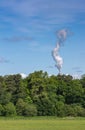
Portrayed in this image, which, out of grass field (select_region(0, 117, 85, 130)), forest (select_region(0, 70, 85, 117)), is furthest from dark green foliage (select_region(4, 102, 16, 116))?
grass field (select_region(0, 117, 85, 130))

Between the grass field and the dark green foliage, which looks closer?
the grass field

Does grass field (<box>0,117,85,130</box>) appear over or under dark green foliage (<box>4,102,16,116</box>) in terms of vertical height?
under

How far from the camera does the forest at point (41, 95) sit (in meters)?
80.7

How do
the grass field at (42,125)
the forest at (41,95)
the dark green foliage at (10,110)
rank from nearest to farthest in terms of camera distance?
the grass field at (42,125), the dark green foliage at (10,110), the forest at (41,95)

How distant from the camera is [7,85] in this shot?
8594cm

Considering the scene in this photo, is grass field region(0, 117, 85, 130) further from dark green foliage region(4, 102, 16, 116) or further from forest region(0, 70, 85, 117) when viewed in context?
forest region(0, 70, 85, 117)

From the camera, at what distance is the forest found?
80738 mm

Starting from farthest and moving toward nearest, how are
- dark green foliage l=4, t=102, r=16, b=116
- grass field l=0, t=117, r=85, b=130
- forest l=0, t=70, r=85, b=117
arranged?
forest l=0, t=70, r=85, b=117
dark green foliage l=4, t=102, r=16, b=116
grass field l=0, t=117, r=85, b=130

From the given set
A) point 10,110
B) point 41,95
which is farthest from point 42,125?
point 41,95

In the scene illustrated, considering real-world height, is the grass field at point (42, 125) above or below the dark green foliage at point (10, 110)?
below

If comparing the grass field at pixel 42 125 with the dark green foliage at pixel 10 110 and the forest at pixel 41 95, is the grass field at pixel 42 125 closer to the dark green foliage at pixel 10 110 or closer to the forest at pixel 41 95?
the dark green foliage at pixel 10 110

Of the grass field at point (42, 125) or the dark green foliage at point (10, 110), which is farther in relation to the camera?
the dark green foliage at point (10, 110)

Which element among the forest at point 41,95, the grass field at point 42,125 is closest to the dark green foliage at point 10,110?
the forest at point 41,95

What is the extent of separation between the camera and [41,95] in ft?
275
